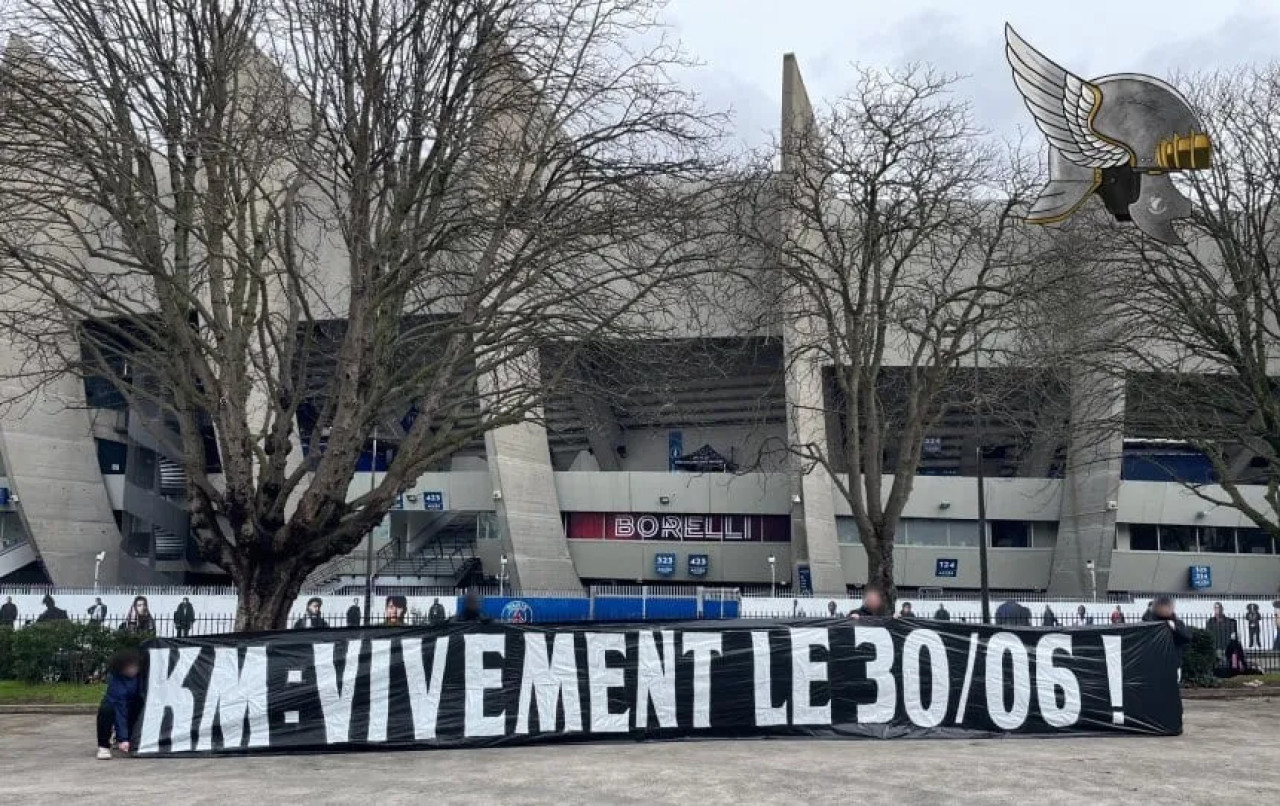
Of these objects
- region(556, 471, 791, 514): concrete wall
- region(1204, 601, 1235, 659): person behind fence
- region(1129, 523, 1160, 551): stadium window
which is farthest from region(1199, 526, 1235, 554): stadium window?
region(1204, 601, 1235, 659): person behind fence

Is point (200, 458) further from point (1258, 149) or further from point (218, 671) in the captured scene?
point (1258, 149)

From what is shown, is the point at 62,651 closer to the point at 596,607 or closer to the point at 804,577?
the point at 596,607

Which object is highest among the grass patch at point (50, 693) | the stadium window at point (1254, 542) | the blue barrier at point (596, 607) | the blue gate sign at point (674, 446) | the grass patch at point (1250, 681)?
the blue gate sign at point (674, 446)

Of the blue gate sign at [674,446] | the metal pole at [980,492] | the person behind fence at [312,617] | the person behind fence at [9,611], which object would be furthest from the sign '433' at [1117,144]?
the blue gate sign at [674,446]

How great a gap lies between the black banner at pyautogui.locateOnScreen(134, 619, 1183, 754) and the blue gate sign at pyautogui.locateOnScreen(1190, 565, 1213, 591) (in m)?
36.6

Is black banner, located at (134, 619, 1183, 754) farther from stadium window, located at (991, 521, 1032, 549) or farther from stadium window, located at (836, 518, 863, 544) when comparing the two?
stadium window, located at (991, 521, 1032, 549)

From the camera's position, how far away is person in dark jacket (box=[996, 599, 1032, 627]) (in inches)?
1104

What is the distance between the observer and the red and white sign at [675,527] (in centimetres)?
4731

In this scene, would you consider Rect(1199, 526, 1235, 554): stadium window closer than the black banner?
No

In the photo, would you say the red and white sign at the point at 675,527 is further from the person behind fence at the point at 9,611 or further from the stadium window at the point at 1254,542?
the person behind fence at the point at 9,611

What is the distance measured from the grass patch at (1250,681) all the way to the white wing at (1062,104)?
9.39m

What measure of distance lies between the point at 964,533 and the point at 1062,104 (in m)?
29.3

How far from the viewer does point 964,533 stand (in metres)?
47.4

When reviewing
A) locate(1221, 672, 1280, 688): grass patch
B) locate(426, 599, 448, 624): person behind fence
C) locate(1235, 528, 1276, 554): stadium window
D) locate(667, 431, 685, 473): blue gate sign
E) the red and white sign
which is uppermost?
locate(667, 431, 685, 473): blue gate sign
